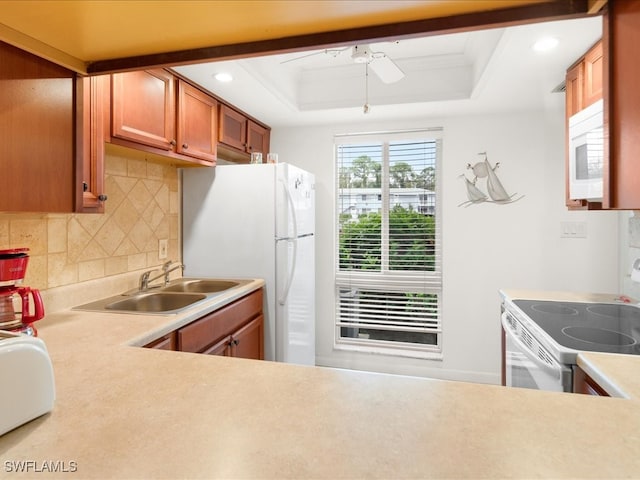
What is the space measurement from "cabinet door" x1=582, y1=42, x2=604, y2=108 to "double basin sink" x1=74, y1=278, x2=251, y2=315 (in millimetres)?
2154

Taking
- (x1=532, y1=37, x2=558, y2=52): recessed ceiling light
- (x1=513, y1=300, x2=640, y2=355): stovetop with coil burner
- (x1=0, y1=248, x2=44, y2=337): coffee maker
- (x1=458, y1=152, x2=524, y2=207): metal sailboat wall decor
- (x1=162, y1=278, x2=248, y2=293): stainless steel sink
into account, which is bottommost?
(x1=513, y1=300, x2=640, y2=355): stovetop with coil burner

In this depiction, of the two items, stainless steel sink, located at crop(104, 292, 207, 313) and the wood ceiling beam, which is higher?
the wood ceiling beam

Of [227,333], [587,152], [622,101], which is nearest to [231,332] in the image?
[227,333]

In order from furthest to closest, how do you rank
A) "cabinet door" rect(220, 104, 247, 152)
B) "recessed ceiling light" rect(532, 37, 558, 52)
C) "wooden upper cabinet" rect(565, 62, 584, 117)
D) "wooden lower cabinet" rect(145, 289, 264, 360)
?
"cabinet door" rect(220, 104, 247, 152) < "wooden upper cabinet" rect(565, 62, 584, 117) < "recessed ceiling light" rect(532, 37, 558, 52) < "wooden lower cabinet" rect(145, 289, 264, 360)

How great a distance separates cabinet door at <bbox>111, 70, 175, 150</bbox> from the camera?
167cm

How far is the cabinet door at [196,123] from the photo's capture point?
6.94 feet

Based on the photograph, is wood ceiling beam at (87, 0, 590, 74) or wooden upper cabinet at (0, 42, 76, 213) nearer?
wood ceiling beam at (87, 0, 590, 74)

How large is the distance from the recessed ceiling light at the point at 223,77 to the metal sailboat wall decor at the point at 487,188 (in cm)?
191

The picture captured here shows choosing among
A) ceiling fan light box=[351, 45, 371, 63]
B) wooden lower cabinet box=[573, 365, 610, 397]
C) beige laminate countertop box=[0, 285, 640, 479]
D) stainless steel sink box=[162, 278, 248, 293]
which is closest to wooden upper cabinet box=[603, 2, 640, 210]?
beige laminate countertop box=[0, 285, 640, 479]

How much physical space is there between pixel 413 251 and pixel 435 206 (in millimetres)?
422

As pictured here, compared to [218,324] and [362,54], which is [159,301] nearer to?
[218,324]

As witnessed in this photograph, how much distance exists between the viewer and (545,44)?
1.74m
